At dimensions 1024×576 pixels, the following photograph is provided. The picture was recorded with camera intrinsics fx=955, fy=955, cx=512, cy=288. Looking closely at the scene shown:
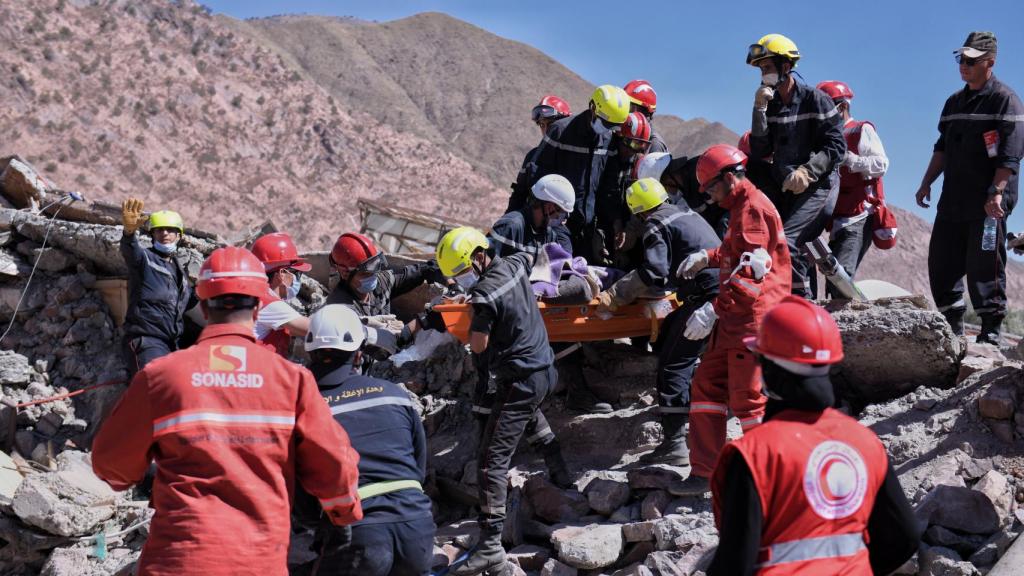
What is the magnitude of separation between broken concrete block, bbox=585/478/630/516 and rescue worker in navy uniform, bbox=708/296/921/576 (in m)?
2.93

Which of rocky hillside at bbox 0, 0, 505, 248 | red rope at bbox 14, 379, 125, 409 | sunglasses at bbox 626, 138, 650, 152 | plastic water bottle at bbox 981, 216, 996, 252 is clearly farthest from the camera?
rocky hillside at bbox 0, 0, 505, 248

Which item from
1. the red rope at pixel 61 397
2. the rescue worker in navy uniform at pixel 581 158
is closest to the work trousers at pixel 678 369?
the rescue worker in navy uniform at pixel 581 158

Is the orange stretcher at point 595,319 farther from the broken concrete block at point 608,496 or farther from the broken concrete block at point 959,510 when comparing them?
the broken concrete block at point 959,510

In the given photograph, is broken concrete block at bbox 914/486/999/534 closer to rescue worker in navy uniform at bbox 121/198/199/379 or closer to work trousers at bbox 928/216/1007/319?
work trousers at bbox 928/216/1007/319

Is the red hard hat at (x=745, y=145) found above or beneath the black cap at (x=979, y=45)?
beneath

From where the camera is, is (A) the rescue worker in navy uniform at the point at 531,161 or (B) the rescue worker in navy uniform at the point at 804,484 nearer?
(B) the rescue worker in navy uniform at the point at 804,484

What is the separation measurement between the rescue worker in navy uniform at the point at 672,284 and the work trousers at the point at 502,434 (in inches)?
31.6

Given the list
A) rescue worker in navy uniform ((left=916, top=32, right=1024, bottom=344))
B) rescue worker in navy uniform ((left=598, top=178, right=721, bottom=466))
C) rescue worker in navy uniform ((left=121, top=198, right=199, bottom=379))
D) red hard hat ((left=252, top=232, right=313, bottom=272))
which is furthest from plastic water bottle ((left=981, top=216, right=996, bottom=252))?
rescue worker in navy uniform ((left=121, top=198, right=199, bottom=379))

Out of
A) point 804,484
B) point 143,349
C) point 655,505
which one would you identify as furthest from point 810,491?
point 143,349

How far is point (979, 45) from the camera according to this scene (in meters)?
5.93

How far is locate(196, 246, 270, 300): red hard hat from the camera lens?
129 inches

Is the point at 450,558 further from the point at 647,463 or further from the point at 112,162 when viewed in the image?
the point at 112,162

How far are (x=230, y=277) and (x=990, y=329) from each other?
5259 mm

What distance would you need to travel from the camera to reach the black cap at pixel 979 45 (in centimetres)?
591
